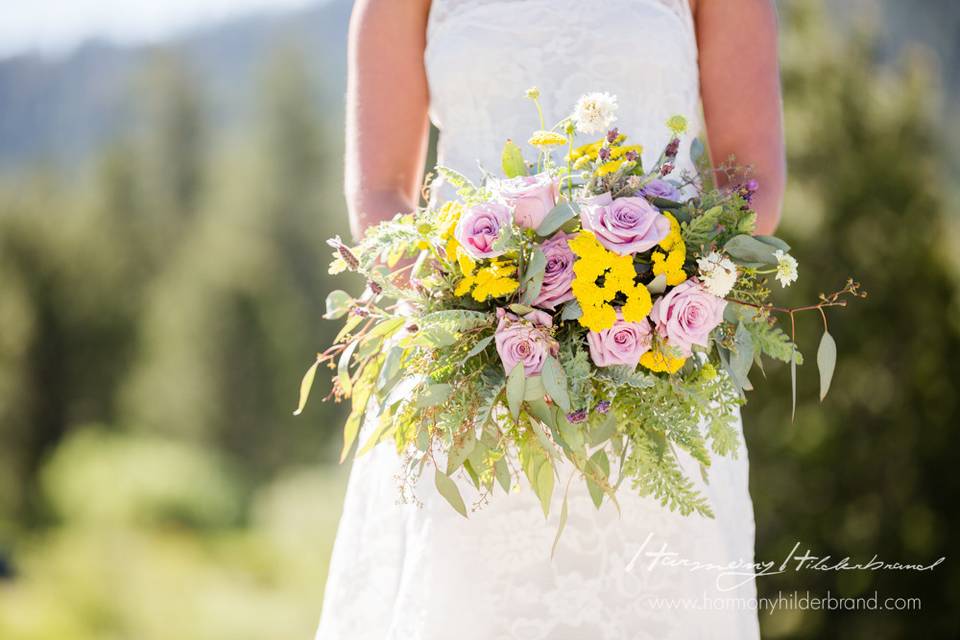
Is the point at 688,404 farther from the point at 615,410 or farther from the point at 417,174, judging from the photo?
the point at 417,174

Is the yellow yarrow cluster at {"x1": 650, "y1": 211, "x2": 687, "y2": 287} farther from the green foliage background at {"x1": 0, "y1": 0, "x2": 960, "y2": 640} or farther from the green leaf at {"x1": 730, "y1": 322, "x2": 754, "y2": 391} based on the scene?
the green foliage background at {"x1": 0, "y1": 0, "x2": 960, "y2": 640}

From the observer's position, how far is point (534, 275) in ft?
5.22

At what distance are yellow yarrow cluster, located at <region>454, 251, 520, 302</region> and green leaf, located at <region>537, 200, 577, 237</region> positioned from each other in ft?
0.25

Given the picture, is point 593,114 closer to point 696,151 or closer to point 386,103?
point 696,151

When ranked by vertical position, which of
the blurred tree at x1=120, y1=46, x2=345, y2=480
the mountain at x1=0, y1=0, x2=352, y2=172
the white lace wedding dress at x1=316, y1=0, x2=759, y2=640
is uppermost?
the mountain at x1=0, y1=0, x2=352, y2=172

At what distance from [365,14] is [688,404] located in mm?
1185

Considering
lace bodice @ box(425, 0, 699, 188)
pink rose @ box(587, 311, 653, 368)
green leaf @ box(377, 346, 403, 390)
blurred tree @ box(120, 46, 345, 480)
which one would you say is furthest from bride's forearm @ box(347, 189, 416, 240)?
blurred tree @ box(120, 46, 345, 480)

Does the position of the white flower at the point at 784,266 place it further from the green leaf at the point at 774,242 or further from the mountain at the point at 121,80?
the mountain at the point at 121,80

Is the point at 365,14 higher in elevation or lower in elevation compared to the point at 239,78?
lower

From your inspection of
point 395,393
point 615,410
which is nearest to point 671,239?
point 615,410

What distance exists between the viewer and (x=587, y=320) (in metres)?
1.59

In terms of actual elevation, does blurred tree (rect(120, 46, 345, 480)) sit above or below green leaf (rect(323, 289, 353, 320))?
above

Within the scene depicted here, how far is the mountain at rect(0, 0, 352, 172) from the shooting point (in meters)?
24.0

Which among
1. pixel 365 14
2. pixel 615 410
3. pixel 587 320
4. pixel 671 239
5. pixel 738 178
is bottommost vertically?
pixel 615 410
